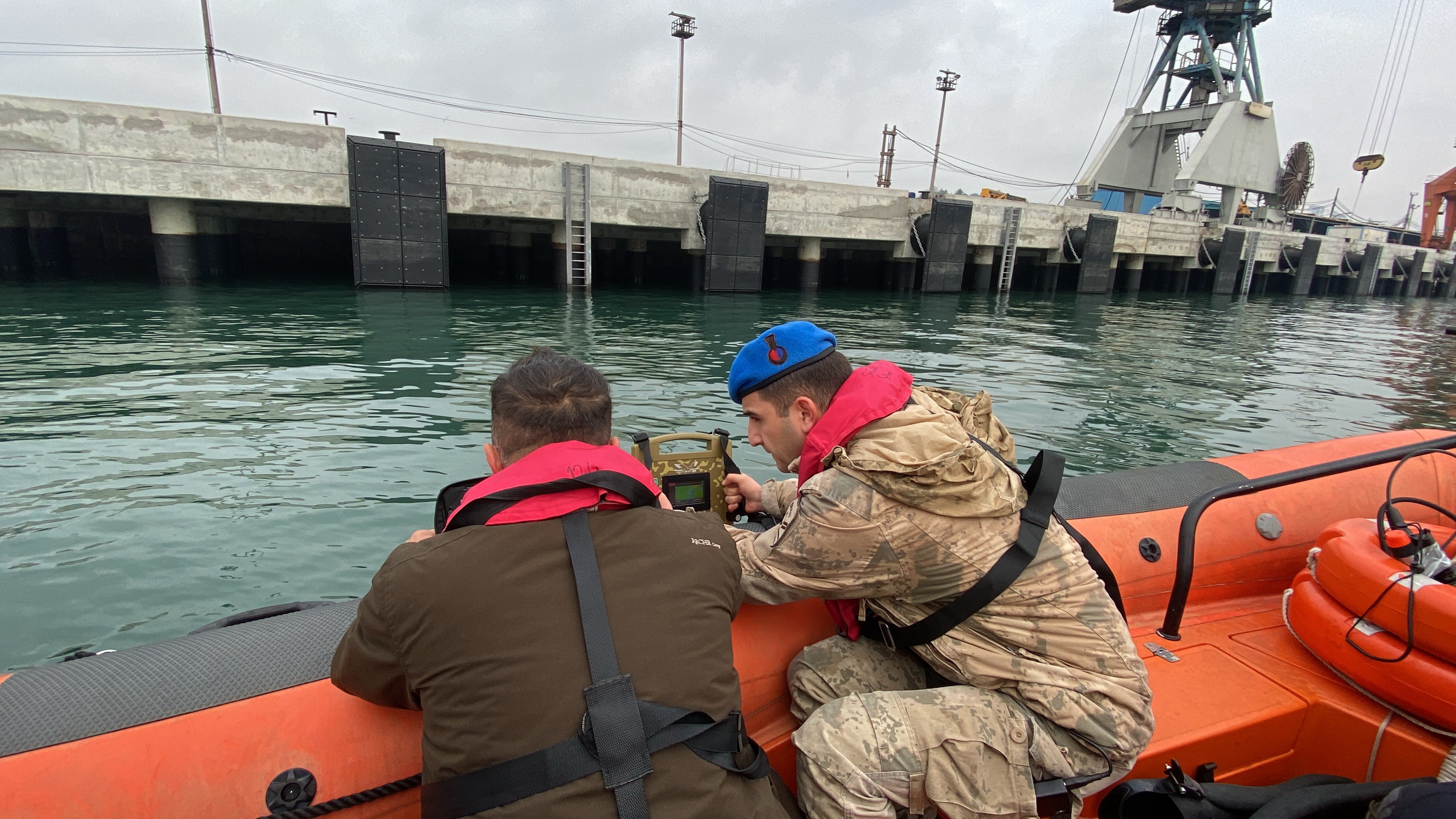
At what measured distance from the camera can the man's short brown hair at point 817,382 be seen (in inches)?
81.2

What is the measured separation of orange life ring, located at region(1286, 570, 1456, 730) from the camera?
7.30ft

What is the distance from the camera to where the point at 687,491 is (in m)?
2.60

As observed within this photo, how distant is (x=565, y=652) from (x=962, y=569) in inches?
40.6

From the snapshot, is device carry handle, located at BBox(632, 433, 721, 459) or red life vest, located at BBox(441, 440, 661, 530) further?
device carry handle, located at BBox(632, 433, 721, 459)

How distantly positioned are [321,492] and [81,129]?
17.1 m

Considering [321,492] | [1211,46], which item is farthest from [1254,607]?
Result: [1211,46]

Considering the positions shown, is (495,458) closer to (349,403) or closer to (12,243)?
(349,403)

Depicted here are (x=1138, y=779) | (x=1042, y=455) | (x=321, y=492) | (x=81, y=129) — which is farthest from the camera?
(x=81, y=129)

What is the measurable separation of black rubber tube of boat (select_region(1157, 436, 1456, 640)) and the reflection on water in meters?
3.42

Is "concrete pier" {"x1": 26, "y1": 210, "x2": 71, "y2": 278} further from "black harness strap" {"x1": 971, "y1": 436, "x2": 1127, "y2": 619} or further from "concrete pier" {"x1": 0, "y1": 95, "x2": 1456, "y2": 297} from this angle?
"black harness strap" {"x1": 971, "y1": 436, "x2": 1127, "y2": 619}

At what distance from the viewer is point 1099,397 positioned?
9578 millimetres

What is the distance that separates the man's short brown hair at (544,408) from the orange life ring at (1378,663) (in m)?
2.68

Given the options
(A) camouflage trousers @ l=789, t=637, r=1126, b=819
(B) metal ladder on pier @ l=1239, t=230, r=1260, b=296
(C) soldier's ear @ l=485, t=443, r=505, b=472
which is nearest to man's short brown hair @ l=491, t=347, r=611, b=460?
(C) soldier's ear @ l=485, t=443, r=505, b=472

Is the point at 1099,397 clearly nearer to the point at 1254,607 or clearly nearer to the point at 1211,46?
the point at 1254,607
